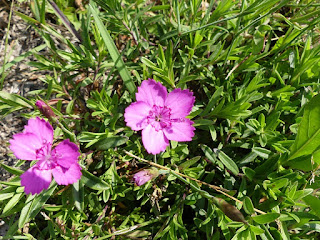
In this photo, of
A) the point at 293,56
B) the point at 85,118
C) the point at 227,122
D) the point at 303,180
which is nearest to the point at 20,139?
the point at 85,118

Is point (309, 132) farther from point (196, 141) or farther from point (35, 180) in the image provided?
point (35, 180)

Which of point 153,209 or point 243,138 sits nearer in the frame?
point 153,209

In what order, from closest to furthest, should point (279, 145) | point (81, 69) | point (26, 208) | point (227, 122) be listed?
point (26, 208) → point (279, 145) → point (227, 122) → point (81, 69)

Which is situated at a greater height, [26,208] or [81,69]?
[81,69]

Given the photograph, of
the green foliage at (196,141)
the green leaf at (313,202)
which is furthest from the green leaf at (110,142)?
the green leaf at (313,202)

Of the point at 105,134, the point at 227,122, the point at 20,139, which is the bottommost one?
the point at 227,122

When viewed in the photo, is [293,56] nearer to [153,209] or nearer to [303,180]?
[303,180]

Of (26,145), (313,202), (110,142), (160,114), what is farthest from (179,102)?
(313,202)
